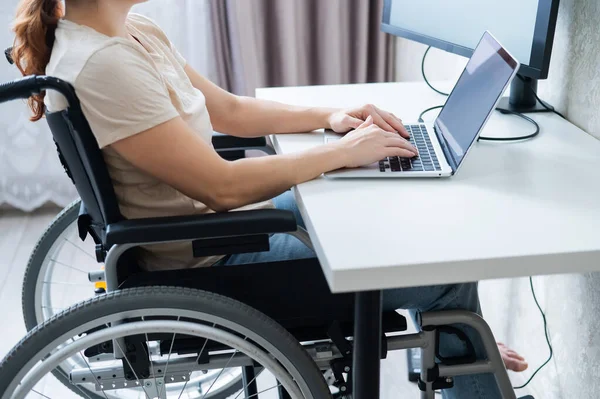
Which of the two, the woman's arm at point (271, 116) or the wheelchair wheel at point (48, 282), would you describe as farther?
the wheelchair wheel at point (48, 282)

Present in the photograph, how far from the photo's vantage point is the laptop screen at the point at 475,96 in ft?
3.89

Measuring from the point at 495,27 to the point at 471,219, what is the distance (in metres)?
0.53

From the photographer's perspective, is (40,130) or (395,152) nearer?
(395,152)

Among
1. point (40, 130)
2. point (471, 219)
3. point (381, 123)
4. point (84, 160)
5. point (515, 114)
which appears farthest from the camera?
point (40, 130)

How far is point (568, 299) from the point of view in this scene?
151cm

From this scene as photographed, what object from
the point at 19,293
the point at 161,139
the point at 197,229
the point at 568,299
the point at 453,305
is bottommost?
the point at 19,293

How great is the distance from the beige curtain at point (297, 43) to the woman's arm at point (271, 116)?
98 cm

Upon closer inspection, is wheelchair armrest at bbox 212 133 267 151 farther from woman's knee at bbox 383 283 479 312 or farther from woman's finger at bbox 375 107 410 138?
woman's knee at bbox 383 283 479 312

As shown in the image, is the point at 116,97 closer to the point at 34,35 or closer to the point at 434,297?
the point at 34,35

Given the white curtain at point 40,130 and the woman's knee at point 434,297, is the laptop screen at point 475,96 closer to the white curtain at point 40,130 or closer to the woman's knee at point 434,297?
the woman's knee at point 434,297

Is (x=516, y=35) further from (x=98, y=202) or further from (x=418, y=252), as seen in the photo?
(x=98, y=202)

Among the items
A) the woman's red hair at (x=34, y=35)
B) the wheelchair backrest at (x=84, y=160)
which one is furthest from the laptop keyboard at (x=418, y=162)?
the woman's red hair at (x=34, y=35)

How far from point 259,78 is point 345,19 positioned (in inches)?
14.3

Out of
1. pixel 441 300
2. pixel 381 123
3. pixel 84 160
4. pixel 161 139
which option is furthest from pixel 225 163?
pixel 441 300
